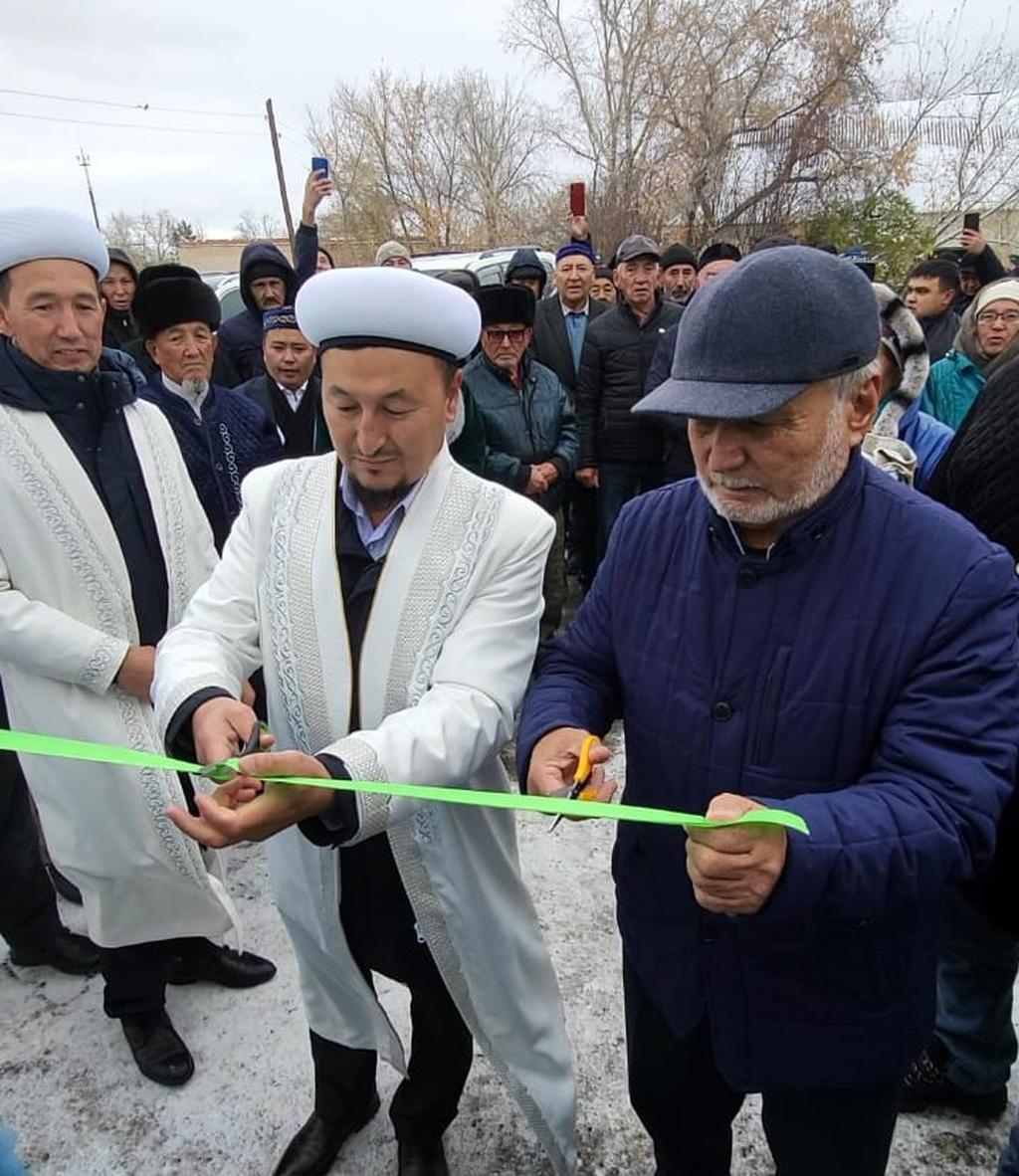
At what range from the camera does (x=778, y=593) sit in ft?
4.17

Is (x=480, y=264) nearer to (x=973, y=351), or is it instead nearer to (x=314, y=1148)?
(x=973, y=351)

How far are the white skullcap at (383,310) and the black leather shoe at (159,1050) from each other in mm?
1961

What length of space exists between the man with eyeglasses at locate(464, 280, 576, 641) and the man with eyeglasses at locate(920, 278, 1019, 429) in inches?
71.3

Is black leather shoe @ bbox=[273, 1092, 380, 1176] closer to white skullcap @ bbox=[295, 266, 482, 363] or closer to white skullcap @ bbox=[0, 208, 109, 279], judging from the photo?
white skullcap @ bbox=[295, 266, 482, 363]

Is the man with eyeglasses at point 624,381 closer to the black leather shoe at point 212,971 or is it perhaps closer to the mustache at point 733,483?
the black leather shoe at point 212,971

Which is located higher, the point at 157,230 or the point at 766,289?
the point at 157,230

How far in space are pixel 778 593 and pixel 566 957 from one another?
180 centimetres

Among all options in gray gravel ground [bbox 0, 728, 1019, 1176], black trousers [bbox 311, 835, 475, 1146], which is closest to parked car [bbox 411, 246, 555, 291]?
gray gravel ground [bbox 0, 728, 1019, 1176]

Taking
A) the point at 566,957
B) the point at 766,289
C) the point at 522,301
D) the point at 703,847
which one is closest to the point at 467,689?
the point at 703,847

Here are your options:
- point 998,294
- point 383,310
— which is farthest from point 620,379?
point 383,310

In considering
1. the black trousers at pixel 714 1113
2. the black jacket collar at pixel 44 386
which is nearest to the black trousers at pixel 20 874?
the black jacket collar at pixel 44 386

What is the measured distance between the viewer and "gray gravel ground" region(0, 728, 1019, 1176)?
2.06 meters

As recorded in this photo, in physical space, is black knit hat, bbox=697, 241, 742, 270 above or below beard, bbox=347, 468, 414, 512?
above

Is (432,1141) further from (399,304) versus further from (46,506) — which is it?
(399,304)
